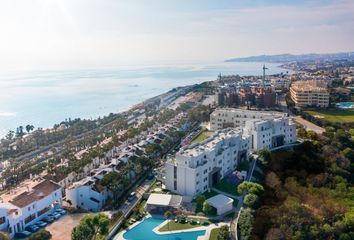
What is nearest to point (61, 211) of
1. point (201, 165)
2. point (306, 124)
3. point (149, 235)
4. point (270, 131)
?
point (149, 235)

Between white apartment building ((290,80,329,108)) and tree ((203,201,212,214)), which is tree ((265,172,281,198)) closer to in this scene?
tree ((203,201,212,214))

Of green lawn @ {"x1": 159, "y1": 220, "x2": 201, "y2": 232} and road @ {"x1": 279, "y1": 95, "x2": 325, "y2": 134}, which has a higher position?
road @ {"x1": 279, "y1": 95, "x2": 325, "y2": 134}

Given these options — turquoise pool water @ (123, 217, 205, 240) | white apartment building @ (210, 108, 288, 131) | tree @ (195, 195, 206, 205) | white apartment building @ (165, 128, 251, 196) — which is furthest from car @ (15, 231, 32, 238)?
white apartment building @ (210, 108, 288, 131)

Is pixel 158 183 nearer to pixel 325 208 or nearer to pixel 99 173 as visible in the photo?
pixel 99 173

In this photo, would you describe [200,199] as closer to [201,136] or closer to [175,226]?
[175,226]

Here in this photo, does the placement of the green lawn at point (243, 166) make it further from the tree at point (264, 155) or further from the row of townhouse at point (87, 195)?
the row of townhouse at point (87, 195)

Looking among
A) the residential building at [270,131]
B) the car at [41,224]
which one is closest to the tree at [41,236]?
the car at [41,224]
